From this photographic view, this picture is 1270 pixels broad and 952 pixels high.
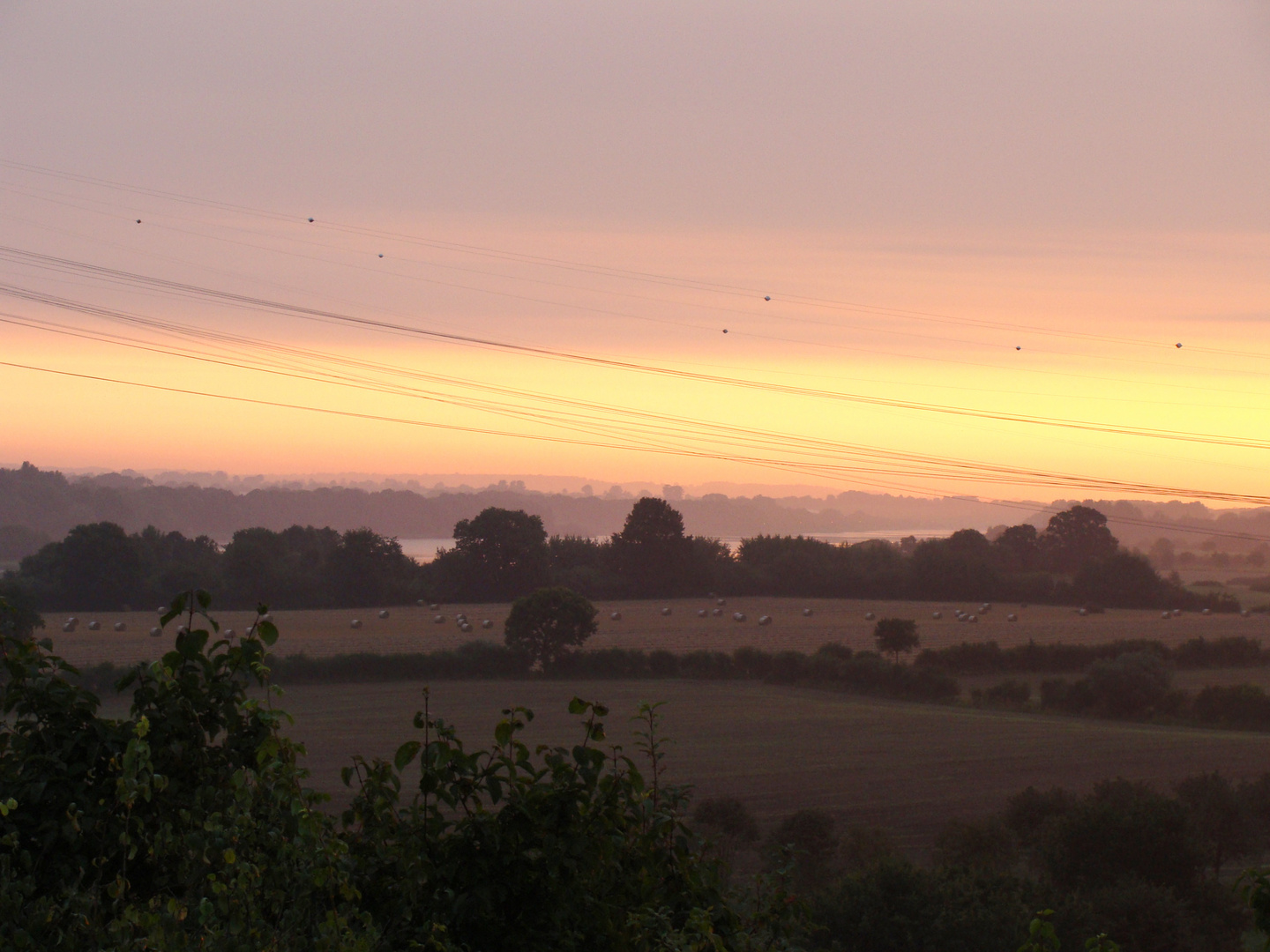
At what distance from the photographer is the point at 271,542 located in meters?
106

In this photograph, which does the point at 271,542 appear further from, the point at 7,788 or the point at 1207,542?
the point at 1207,542

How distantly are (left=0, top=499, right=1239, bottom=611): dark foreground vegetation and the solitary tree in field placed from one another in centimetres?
2543

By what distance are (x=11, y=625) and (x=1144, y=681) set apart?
68748 mm

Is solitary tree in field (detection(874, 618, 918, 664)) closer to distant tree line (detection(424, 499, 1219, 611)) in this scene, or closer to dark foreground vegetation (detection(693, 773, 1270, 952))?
distant tree line (detection(424, 499, 1219, 611))

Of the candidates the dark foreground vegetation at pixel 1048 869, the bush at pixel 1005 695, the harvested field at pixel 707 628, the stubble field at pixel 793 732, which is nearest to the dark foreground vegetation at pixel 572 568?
the harvested field at pixel 707 628

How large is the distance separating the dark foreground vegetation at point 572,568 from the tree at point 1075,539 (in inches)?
12.7

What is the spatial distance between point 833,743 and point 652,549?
60516mm

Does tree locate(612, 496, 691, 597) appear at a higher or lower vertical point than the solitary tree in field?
higher

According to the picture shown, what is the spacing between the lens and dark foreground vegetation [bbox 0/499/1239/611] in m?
95.3

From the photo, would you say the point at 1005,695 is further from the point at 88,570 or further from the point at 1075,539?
the point at 88,570

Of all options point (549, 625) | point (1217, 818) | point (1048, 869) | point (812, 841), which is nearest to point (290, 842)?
point (1048, 869)

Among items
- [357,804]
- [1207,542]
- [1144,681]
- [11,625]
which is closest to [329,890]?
[357,804]

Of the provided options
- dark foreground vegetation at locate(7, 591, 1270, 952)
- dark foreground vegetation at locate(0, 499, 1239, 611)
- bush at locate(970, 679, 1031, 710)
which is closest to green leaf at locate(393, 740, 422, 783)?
dark foreground vegetation at locate(7, 591, 1270, 952)

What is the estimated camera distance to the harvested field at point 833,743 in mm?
44969
